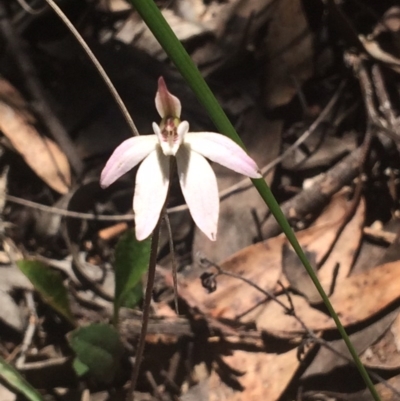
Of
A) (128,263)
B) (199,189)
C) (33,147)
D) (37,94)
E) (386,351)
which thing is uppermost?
(37,94)

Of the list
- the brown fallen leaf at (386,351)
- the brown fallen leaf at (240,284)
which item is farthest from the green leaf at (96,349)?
the brown fallen leaf at (386,351)

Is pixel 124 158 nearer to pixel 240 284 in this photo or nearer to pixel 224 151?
pixel 224 151

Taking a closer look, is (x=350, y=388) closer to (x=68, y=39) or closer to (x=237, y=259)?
(x=237, y=259)

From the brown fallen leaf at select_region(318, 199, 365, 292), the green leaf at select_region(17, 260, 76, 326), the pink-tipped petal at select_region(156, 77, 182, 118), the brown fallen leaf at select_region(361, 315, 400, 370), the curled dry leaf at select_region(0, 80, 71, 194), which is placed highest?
the curled dry leaf at select_region(0, 80, 71, 194)

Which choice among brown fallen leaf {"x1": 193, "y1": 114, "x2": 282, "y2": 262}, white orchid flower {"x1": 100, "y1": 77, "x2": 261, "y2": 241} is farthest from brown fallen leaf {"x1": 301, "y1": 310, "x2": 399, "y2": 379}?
white orchid flower {"x1": 100, "y1": 77, "x2": 261, "y2": 241}

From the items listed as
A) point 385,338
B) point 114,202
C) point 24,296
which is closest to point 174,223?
point 114,202

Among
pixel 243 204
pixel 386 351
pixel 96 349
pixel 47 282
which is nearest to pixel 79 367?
pixel 96 349

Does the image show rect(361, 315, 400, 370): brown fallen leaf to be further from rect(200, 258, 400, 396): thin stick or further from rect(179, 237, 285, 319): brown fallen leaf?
rect(179, 237, 285, 319): brown fallen leaf
